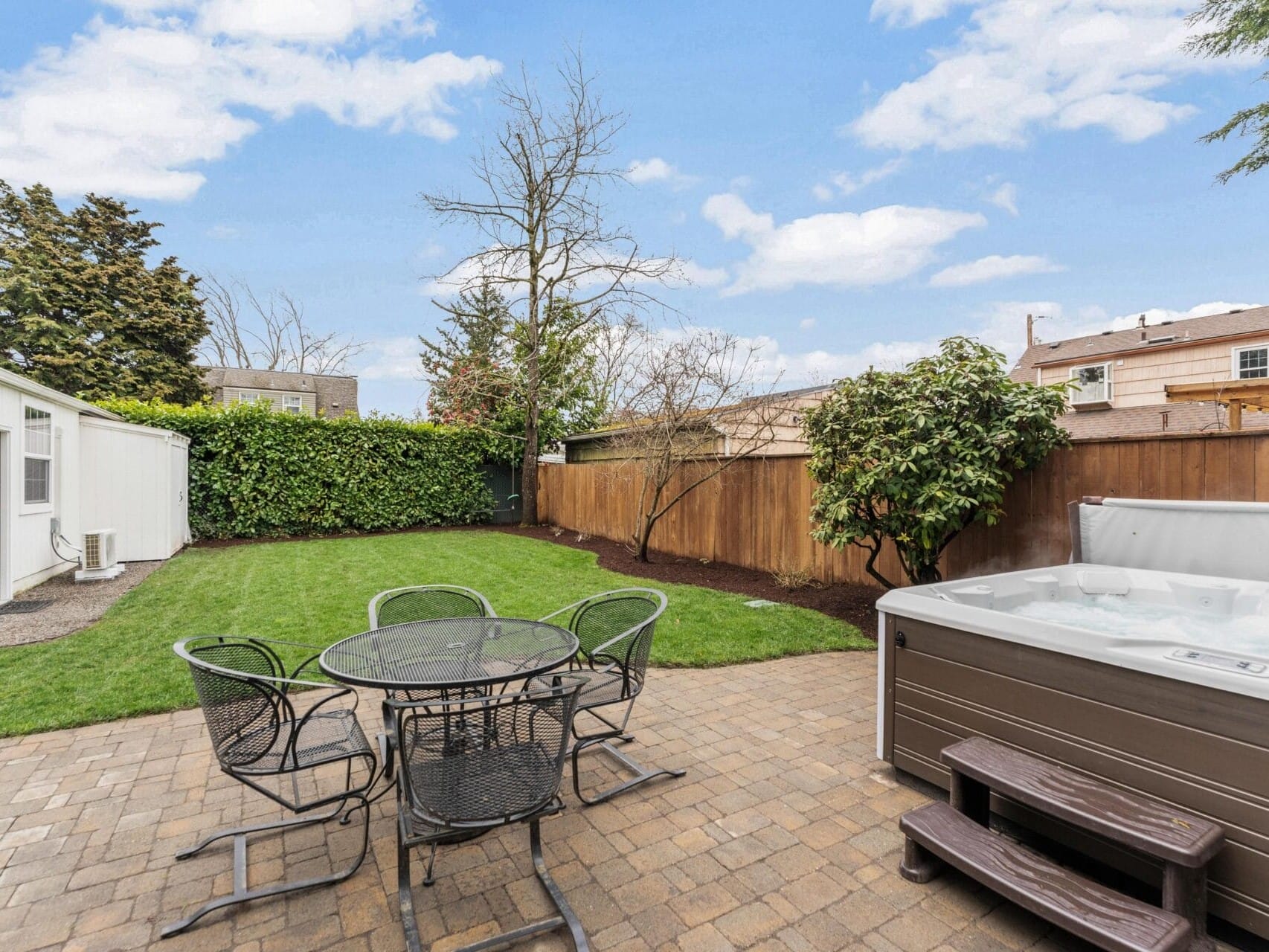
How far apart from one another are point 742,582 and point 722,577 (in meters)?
0.39

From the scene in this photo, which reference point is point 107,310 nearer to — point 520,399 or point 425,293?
point 425,293

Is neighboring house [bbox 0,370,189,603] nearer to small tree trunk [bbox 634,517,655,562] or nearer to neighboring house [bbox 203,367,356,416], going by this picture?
small tree trunk [bbox 634,517,655,562]

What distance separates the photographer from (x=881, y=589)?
611 cm

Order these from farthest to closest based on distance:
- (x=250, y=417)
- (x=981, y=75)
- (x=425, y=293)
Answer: (x=425, y=293), (x=250, y=417), (x=981, y=75)

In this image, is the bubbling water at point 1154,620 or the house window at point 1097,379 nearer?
the bubbling water at point 1154,620

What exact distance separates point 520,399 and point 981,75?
948 cm

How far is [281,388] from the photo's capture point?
2514 cm

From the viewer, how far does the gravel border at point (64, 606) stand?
16.2 ft

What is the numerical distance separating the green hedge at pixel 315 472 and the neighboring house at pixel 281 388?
13.8m

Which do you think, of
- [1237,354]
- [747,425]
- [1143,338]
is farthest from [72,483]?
[1143,338]

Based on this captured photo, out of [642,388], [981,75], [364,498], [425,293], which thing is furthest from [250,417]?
[981,75]

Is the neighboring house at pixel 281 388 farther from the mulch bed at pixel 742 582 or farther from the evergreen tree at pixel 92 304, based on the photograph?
the mulch bed at pixel 742 582

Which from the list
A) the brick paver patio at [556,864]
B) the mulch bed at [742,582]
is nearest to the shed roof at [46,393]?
the brick paver patio at [556,864]

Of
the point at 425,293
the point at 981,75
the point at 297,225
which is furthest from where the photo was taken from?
the point at 297,225
